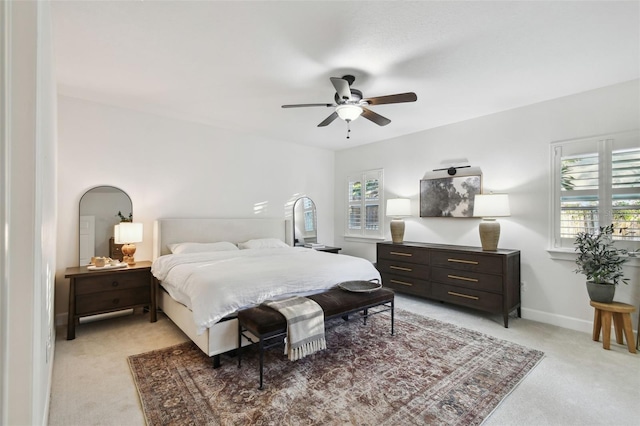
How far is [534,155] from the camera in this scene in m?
3.70

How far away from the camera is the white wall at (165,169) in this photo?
356 centimetres

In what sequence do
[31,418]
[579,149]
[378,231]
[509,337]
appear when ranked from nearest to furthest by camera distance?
[31,418] < [509,337] < [579,149] < [378,231]

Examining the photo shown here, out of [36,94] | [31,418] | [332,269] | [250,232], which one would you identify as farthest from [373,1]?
[250,232]

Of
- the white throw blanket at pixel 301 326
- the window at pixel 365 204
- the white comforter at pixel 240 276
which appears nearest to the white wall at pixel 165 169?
the window at pixel 365 204

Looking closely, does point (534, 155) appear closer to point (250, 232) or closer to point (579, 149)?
point (579, 149)

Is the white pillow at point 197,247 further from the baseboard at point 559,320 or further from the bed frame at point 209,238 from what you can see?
the baseboard at point 559,320

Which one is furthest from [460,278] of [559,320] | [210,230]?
[210,230]

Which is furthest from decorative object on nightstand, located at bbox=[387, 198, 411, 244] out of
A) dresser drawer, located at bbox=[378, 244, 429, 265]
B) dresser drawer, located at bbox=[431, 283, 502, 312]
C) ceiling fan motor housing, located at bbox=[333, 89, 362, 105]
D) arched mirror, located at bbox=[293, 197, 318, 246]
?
ceiling fan motor housing, located at bbox=[333, 89, 362, 105]

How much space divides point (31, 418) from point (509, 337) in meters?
3.73

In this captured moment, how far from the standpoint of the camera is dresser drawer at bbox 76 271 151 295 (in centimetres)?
319

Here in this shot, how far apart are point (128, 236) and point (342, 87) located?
10.0 ft

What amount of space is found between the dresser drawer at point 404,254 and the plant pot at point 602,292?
1720mm

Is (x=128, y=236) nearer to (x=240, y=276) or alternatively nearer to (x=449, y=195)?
(x=240, y=276)

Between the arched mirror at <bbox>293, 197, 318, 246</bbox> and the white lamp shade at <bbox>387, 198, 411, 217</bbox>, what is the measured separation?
5.67 ft
